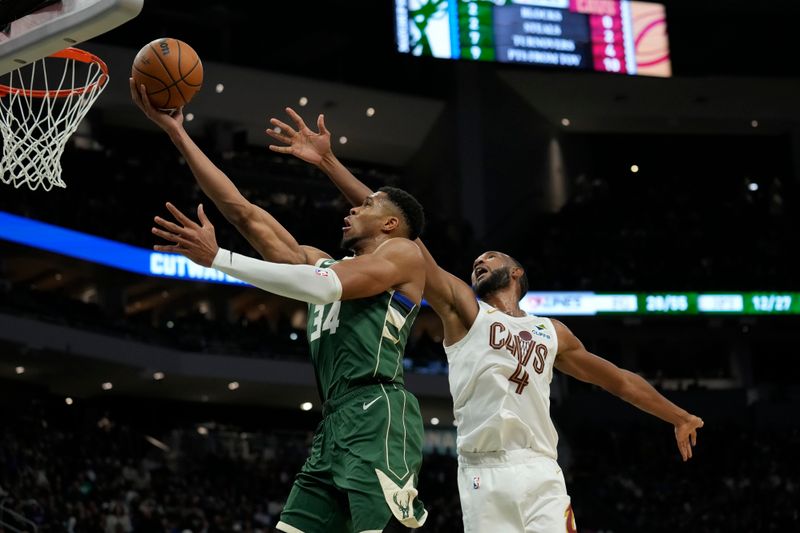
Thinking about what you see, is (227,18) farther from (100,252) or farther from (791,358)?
(791,358)

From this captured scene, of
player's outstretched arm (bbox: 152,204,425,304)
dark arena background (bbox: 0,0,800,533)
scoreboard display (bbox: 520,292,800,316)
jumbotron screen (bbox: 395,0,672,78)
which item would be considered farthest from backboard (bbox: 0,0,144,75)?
scoreboard display (bbox: 520,292,800,316)

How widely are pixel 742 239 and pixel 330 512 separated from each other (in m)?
27.9

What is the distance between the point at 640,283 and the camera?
96.1ft

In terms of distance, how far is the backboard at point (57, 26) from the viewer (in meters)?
5.28

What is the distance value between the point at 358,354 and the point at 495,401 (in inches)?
47.2

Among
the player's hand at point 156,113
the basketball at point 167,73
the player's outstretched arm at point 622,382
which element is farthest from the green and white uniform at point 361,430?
the player's outstretched arm at point 622,382

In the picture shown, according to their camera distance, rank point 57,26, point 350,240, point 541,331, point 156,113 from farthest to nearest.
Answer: point 541,331 < point 57,26 < point 156,113 < point 350,240

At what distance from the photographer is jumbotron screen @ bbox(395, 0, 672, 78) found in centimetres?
2653

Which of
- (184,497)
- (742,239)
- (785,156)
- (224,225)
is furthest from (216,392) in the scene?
(785,156)

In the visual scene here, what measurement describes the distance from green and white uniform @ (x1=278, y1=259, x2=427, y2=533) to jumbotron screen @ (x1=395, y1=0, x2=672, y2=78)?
2202 cm

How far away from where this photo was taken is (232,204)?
5.19 meters

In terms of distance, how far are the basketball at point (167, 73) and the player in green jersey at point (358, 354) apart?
43cm

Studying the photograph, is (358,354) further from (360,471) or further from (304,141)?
A: (304,141)

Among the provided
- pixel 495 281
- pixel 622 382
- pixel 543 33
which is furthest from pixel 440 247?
pixel 495 281
